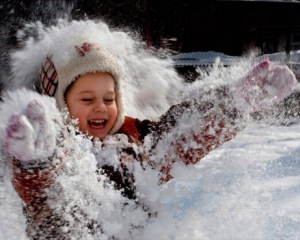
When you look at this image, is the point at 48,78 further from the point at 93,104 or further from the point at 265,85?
the point at 265,85

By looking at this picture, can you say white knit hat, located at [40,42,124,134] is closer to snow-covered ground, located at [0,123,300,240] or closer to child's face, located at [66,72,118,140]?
child's face, located at [66,72,118,140]

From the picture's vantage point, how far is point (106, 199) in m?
1.38

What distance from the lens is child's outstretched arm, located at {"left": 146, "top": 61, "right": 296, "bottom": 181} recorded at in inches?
59.1

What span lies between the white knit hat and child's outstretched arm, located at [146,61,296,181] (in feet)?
0.69

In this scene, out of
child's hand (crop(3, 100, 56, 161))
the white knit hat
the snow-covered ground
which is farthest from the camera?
the white knit hat

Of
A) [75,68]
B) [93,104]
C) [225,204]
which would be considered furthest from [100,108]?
[225,204]

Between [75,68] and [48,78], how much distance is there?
0.15 meters

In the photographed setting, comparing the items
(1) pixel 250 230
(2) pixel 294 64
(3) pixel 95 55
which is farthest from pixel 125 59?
(2) pixel 294 64

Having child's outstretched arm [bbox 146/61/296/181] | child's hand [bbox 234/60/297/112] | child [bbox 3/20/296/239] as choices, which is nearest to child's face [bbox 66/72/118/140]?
child [bbox 3/20/296/239]

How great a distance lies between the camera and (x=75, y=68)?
1577 mm

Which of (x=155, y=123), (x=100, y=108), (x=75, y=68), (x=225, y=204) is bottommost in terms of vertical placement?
(x=225, y=204)

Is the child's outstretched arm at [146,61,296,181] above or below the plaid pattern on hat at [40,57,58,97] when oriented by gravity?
below

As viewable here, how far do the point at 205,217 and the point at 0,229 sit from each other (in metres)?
0.78

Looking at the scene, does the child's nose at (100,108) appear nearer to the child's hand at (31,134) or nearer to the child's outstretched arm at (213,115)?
the child's outstretched arm at (213,115)
